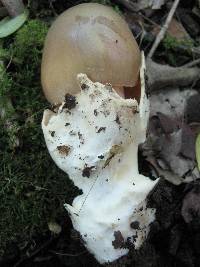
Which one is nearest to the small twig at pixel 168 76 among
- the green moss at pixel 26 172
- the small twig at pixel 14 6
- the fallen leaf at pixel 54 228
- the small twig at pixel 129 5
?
the small twig at pixel 129 5

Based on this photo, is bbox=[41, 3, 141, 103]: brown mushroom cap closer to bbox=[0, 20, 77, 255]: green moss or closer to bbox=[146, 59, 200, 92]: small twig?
bbox=[0, 20, 77, 255]: green moss

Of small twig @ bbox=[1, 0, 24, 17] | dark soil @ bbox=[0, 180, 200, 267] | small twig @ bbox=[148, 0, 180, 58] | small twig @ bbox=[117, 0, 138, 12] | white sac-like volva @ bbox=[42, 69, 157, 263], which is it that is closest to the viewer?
white sac-like volva @ bbox=[42, 69, 157, 263]

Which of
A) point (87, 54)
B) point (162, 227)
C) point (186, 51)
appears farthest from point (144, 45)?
point (162, 227)

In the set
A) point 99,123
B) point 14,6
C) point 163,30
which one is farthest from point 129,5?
point 99,123

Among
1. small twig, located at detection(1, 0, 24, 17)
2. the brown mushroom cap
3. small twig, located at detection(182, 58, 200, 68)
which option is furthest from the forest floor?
the brown mushroom cap

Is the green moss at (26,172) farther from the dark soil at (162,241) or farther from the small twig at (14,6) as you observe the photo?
the small twig at (14,6)

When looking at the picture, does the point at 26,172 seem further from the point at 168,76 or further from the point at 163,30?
the point at 163,30
